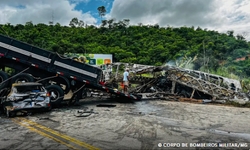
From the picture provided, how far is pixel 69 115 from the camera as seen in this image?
29.5 feet

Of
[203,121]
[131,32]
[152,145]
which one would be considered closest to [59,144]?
[152,145]

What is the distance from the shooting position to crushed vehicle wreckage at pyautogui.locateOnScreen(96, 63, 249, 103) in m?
14.2

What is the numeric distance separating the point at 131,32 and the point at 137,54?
48.6 ft

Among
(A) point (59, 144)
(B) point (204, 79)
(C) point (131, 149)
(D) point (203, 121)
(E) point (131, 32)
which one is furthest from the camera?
(E) point (131, 32)

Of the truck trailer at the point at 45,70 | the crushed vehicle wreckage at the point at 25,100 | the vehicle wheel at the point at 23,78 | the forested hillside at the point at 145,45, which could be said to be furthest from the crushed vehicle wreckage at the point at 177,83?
the forested hillside at the point at 145,45

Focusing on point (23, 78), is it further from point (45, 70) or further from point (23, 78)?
point (45, 70)

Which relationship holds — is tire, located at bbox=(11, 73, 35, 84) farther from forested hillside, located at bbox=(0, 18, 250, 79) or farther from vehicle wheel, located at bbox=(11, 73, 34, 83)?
forested hillside, located at bbox=(0, 18, 250, 79)

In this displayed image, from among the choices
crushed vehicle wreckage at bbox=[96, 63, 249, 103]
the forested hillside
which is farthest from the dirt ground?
the forested hillside

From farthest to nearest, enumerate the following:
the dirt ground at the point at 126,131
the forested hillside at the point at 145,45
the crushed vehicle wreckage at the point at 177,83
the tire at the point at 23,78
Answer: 1. the forested hillside at the point at 145,45
2. the crushed vehicle wreckage at the point at 177,83
3. the tire at the point at 23,78
4. the dirt ground at the point at 126,131

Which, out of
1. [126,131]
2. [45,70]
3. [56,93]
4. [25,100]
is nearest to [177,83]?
[56,93]

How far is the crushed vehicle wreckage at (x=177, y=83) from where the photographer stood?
14164 mm

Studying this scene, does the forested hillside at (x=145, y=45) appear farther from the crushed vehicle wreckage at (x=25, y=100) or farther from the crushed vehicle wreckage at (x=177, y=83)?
the crushed vehicle wreckage at (x=25, y=100)

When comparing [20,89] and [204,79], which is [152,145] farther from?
[204,79]

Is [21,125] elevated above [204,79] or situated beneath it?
situated beneath
